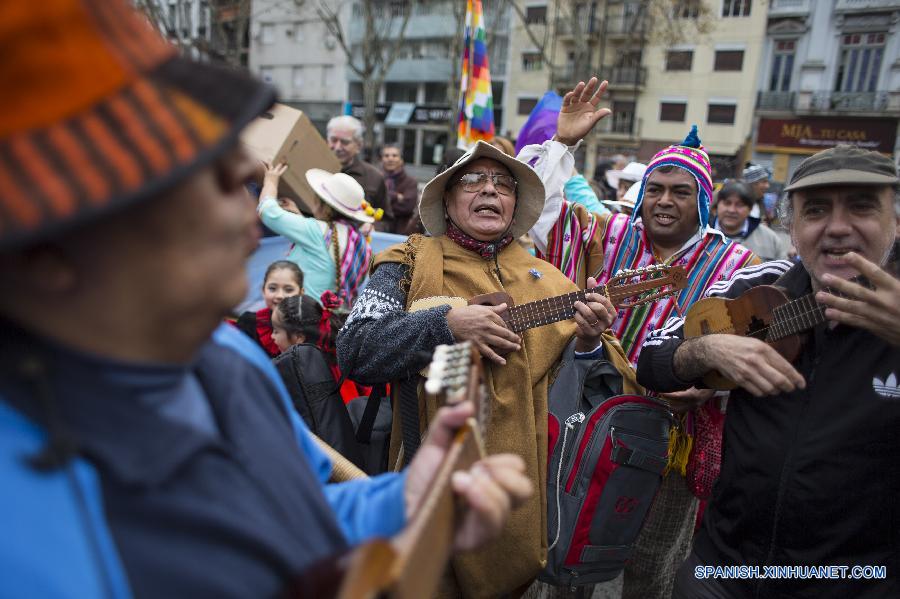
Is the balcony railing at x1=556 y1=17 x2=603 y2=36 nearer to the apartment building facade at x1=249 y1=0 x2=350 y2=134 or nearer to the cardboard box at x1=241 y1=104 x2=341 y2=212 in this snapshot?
the apartment building facade at x1=249 y1=0 x2=350 y2=134

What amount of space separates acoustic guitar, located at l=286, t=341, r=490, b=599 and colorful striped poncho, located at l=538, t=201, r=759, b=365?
1809 millimetres

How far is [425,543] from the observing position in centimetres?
96

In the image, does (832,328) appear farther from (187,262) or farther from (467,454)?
(187,262)

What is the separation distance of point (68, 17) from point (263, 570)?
0.80 meters

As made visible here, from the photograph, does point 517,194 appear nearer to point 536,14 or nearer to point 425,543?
point 425,543

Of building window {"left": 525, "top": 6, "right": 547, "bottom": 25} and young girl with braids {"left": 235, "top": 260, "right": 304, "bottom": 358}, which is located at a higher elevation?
building window {"left": 525, "top": 6, "right": 547, "bottom": 25}

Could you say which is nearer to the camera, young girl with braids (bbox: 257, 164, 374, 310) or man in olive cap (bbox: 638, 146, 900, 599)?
man in olive cap (bbox: 638, 146, 900, 599)

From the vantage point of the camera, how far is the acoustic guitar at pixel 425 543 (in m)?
0.81

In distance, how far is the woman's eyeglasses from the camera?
8.43 feet

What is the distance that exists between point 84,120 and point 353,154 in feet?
19.9

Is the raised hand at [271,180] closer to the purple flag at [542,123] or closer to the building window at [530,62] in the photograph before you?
the purple flag at [542,123]

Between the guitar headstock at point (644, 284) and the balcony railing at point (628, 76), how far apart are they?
114ft

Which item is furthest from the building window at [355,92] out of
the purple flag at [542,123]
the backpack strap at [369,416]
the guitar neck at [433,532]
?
the guitar neck at [433,532]

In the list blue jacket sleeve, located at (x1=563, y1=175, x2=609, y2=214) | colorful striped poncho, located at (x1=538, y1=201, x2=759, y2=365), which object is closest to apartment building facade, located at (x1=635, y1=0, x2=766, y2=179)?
blue jacket sleeve, located at (x1=563, y1=175, x2=609, y2=214)
